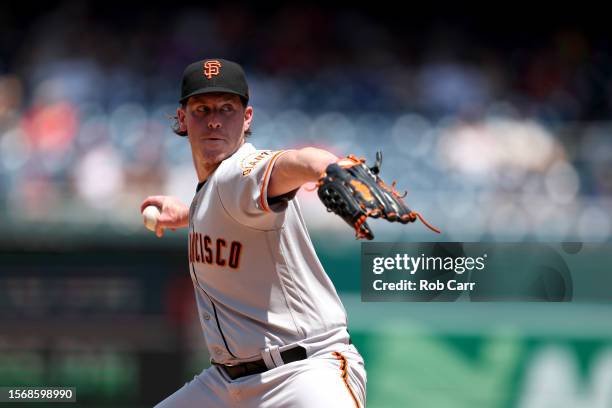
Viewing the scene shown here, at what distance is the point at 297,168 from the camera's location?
2.30m

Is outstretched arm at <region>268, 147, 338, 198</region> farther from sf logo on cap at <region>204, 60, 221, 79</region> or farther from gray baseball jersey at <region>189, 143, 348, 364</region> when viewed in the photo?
sf logo on cap at <region>204, 60, 221, 79</region>

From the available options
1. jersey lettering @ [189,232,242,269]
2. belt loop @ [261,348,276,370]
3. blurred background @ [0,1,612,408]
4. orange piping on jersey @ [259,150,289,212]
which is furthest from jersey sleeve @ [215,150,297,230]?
blurred background @ [0,1,612,408]

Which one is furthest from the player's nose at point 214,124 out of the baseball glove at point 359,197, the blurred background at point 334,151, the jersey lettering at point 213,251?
the blurred background at point 334,151

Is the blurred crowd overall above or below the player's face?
above

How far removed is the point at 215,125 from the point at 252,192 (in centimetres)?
51

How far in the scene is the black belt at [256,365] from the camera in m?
2.79

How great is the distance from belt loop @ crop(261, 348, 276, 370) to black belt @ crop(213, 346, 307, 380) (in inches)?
0.7

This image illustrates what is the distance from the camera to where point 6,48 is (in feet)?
24.3

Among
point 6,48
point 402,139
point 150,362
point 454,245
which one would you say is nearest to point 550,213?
point 454,245

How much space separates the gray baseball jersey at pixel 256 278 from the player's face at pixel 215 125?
0.07 metres

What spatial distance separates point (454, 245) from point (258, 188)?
11.3 ft

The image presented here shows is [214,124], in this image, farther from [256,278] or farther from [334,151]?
[334,151]

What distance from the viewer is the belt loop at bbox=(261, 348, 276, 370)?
2.80 metres

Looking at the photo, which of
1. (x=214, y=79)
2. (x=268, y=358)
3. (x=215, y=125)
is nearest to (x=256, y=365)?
(x=268, y=358)
